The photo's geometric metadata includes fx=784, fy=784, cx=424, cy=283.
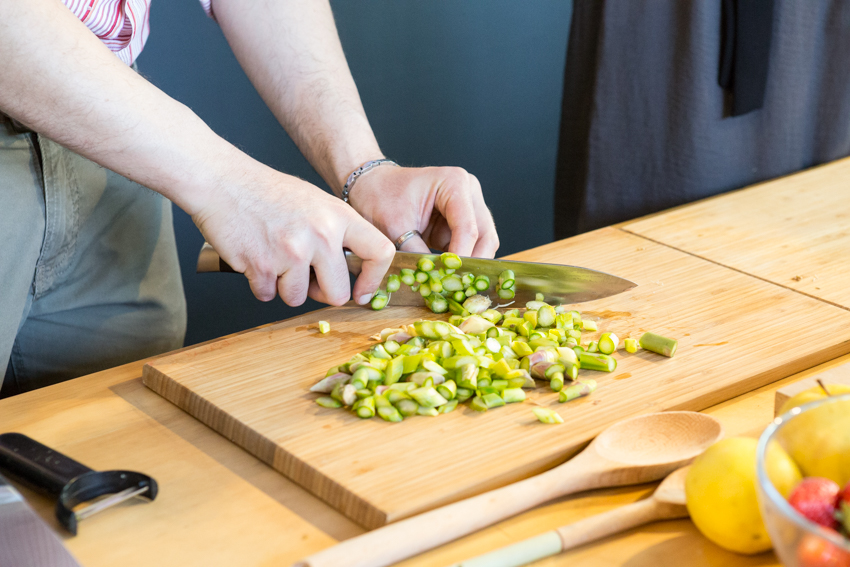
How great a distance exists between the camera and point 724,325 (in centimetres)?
108

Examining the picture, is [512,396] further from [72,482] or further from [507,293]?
[72,482]

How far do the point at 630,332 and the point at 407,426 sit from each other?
37cm

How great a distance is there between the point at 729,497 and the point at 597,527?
116 millimetres

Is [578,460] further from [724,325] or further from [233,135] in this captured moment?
[233,135]

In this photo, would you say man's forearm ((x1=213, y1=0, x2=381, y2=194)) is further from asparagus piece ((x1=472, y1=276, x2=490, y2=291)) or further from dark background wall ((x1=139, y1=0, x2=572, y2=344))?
dark background wall ((x1=139, y1=0, x2=572, y2=344))

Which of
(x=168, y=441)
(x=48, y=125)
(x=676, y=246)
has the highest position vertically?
(x=48, y=125)

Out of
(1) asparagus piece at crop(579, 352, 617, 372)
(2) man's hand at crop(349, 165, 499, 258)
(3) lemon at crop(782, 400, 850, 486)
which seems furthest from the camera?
(2) man's hand at crop(349, 165, 499, 258)

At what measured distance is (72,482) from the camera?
0.73m

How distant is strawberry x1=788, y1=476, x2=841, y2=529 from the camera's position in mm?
505

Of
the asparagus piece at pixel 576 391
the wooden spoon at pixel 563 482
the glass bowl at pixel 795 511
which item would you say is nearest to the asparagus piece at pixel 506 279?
the asparagus piece at pixel 576 391

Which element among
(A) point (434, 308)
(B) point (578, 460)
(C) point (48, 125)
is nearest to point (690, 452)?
(B) point (578, 460)

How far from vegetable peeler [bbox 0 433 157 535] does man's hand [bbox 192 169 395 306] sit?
35cm

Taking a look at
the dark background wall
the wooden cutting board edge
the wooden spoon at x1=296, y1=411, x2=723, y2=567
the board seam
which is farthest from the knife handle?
the dark background wall

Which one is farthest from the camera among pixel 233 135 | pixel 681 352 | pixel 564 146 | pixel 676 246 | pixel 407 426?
pixel 233 135
